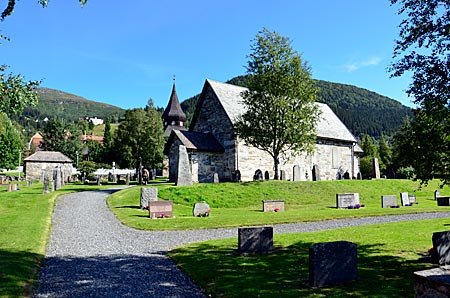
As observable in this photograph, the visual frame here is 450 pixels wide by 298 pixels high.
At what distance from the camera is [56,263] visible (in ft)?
29.9

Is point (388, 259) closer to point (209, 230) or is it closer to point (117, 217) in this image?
point (209, 230)

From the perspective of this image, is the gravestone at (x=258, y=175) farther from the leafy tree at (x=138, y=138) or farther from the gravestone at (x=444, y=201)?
the leafy tree at (x=138, y=138)

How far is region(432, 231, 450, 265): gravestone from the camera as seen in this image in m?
8.16

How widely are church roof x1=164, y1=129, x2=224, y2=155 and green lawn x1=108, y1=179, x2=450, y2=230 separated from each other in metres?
6.83

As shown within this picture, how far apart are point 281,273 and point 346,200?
16030mm

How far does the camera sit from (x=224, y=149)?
32750mm

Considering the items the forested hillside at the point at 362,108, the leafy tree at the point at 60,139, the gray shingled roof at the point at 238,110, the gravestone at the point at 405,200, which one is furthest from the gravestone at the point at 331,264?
the forested hillside at the point at 362,108

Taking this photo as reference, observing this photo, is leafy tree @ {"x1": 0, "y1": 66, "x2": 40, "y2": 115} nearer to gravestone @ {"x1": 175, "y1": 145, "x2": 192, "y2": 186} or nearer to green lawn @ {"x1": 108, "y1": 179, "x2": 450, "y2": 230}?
green lawn @ {"x1": 108, "y1": 179, "x2": 450, "y2": 230}

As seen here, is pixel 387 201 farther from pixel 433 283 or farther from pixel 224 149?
pixel 433 283

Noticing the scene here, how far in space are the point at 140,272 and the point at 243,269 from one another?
2.51m

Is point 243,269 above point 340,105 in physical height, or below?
below

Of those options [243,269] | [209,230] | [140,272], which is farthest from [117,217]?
[243,269]

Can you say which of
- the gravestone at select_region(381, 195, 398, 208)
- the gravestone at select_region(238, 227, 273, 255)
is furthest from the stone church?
the gravestone at select_region(238, 227, 273, 255)

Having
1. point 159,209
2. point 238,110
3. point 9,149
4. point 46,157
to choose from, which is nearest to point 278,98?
point 238,110
